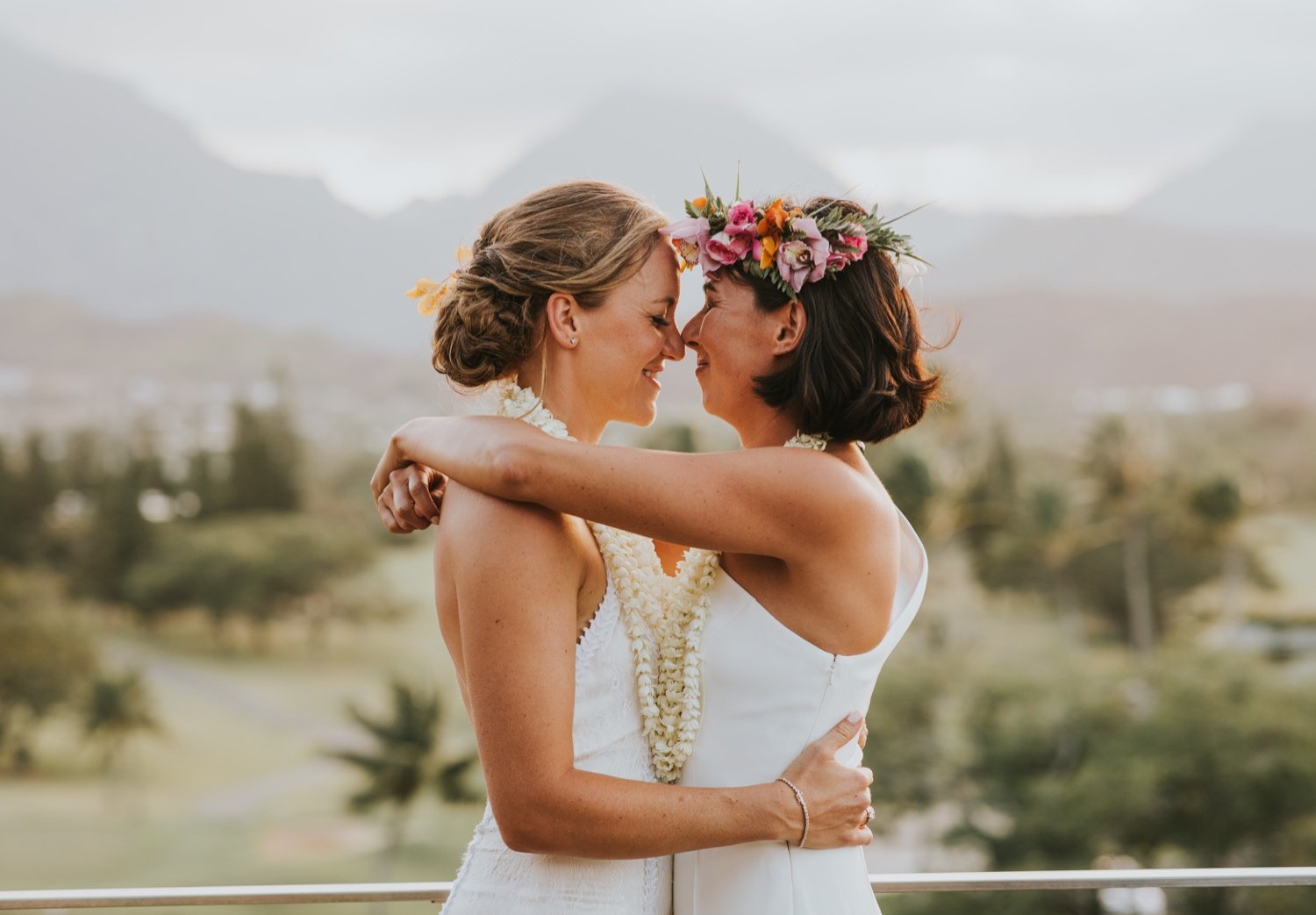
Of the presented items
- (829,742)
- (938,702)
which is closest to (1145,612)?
(938,702)

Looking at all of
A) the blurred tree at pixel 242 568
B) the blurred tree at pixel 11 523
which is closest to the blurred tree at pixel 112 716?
the blurred tree at pixel 242 568

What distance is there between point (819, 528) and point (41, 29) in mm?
72037

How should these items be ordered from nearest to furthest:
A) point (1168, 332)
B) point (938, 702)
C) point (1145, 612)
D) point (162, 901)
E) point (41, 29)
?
point (162, 901) → point (938, 702) → point (1145, 612) → point (1168, 332) → point (41, 29)

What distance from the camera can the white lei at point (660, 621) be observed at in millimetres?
1999

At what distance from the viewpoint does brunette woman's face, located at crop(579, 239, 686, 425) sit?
82.1 inches

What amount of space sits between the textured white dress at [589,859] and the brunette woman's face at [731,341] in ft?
1.26

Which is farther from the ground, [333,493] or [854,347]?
[854,347]

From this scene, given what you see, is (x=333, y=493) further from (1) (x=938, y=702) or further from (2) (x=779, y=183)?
(2) (x=779, y=183)

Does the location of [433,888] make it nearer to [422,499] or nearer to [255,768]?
[422,499]

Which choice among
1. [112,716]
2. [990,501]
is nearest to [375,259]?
[112,716]

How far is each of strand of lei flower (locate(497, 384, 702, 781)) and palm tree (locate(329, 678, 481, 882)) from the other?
30160 mm

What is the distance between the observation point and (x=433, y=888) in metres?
2.36

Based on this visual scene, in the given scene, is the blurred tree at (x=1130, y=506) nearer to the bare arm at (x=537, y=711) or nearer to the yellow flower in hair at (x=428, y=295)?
the yellow flower in hair at (x=428, y=295)

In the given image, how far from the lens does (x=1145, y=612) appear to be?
127 feet
